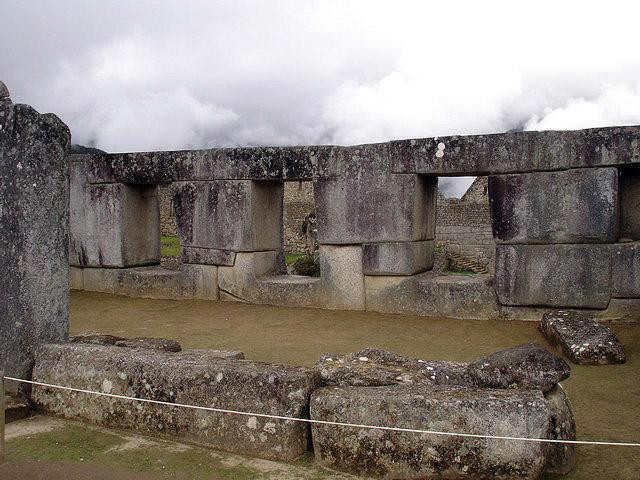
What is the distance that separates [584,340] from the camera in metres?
6.50

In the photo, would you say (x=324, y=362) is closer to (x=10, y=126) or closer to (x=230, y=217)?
(x=10, y=126)

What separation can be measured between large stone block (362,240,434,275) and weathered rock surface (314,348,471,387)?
4.34 m

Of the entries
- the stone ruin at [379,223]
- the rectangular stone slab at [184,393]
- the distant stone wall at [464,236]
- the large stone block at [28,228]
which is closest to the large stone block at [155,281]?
the stone ruin at [379,223]

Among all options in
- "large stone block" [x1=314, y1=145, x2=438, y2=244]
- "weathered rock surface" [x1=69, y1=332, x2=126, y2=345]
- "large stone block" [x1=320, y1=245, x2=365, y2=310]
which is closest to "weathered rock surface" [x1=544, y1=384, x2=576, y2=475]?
"weathered rock surface" [x1=69, y1=332, x2=126, y2=345]

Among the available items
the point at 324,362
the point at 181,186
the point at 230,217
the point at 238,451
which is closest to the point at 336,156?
the point at 230,217

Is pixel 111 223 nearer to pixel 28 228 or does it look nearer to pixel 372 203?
pixel 372 203

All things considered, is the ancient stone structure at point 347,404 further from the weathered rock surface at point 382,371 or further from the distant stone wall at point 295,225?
the distant stone wall at point 295,225

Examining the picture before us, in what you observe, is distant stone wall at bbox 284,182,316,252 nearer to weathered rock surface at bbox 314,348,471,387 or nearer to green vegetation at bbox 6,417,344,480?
weathered rock surface at bbox 314,348,471,387

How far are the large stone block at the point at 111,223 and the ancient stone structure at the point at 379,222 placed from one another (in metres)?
0.03

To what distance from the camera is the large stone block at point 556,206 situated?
8.00m

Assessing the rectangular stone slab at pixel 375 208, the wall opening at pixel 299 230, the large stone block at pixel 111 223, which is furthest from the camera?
the wall opening at pixel 299 230

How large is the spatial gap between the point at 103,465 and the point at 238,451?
845 millimetres

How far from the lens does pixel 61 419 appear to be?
4910mm

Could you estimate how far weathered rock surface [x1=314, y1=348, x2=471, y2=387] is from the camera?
14.1ft
